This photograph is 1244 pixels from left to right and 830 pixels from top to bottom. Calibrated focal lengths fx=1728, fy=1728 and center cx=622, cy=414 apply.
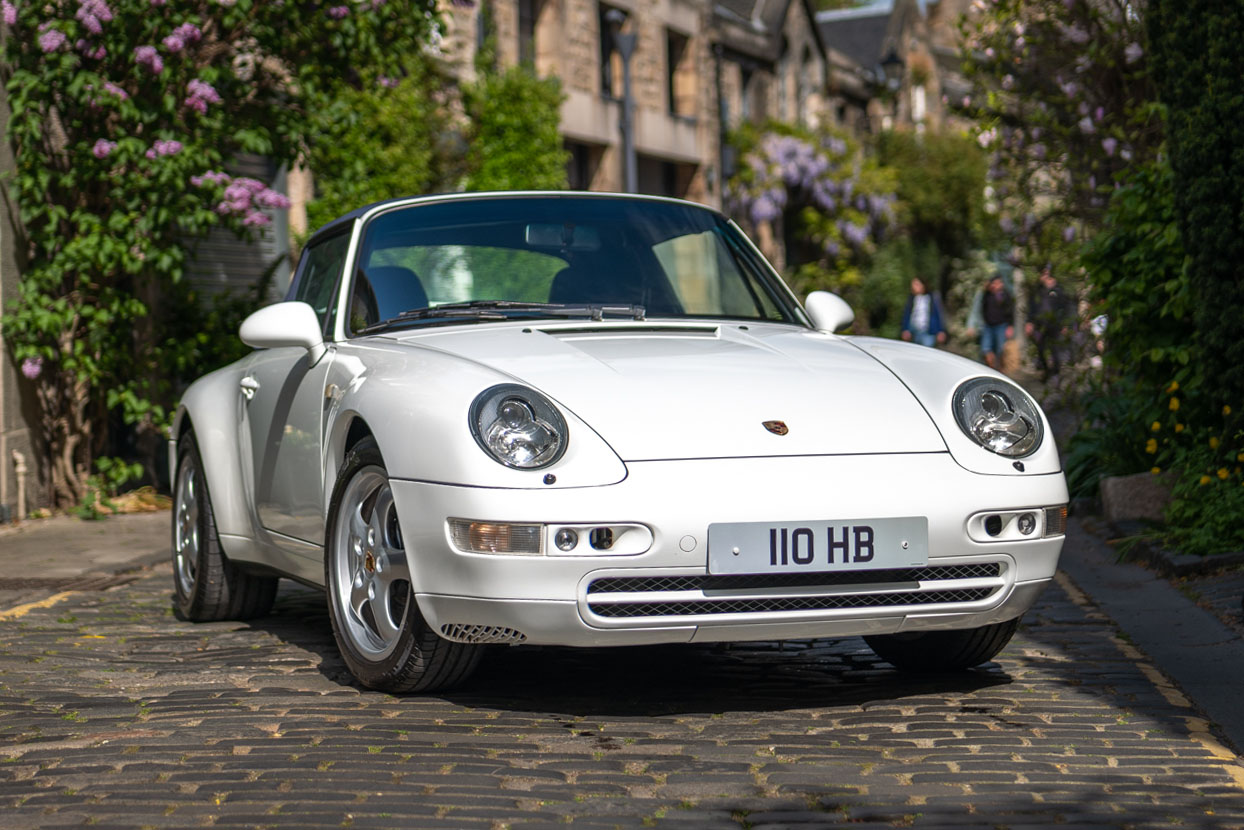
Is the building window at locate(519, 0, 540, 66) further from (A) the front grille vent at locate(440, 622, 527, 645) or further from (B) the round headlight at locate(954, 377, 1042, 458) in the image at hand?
(A) the front grille vent at locate(440, 622, 527, 645)

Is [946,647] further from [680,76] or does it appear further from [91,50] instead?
[680,76]

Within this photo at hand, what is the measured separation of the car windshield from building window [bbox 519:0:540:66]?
19144 mm

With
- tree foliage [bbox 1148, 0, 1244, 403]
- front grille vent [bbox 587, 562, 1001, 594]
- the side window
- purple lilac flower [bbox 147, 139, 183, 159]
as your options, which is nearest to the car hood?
front grille vent [bbox 587, 562, 1001, 594]

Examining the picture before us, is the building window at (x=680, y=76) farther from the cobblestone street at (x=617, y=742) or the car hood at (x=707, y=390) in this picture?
the car hood at (x=707, y=390)

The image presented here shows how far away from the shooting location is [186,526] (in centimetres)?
707

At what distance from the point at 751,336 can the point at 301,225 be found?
12.4 metres

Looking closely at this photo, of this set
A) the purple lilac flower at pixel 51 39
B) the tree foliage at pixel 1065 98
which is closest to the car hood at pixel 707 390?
the tree foliage at pixel 1065 98

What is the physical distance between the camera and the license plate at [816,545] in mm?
4453

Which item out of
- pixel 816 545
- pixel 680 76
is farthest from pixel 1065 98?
pixel 680 76

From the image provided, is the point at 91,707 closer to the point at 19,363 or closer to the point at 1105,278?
the point at 1105,278

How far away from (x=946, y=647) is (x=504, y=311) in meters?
1.76

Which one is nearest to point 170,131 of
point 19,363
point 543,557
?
point 19,363

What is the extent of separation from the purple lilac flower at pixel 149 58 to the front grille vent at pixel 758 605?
735 centimetres

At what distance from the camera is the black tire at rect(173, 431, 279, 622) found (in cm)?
669
